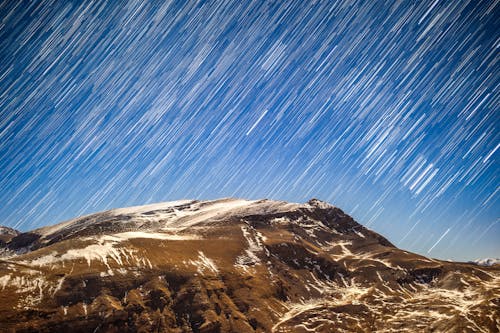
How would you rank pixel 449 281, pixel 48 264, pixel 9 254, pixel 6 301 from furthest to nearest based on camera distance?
pixel 9 254
pixel 449 281
pixel 48 264
pixel 6 301

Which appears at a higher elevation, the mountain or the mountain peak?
the mountain peak

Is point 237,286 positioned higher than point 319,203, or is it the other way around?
point 319,203

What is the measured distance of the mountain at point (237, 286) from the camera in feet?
247

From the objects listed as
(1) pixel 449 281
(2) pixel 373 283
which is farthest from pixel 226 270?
(1) pixel 449 281

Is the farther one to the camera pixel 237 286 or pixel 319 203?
pixel 319 203

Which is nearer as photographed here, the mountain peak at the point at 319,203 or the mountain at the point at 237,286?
the mountain at the point at 237,286

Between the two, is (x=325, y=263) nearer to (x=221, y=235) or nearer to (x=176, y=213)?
(x=221, y=235)

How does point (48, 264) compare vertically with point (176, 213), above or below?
below

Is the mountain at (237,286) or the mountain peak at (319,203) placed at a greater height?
the mountain peak at (319,203)

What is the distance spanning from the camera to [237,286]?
101938 millimetres

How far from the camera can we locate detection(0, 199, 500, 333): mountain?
247ft

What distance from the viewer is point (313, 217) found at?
576 ft

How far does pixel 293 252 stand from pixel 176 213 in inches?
3674

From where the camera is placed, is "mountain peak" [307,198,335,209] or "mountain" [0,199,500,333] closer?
"mountain" [0,199,500,333]
